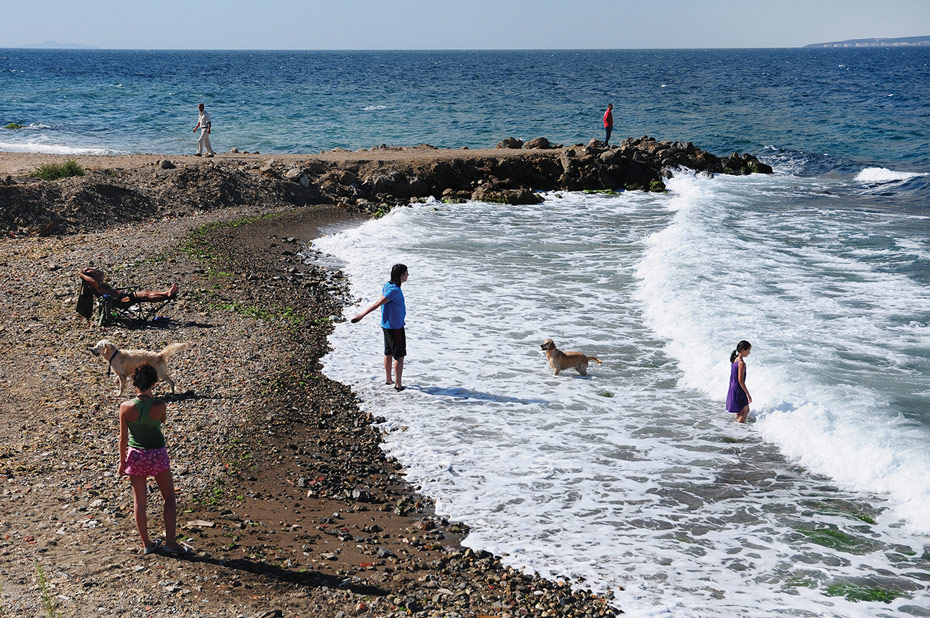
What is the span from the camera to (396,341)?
10.2 m

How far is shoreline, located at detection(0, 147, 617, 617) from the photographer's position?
19.1 feet

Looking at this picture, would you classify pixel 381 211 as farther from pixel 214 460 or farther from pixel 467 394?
pixel 214 460

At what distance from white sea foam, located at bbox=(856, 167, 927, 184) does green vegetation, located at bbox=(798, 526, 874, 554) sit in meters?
27.9

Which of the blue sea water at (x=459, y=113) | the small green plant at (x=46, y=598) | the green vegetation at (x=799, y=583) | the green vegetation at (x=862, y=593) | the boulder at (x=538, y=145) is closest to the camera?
the small green plant at (x=46, y=598)

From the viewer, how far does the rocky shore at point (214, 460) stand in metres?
5.86

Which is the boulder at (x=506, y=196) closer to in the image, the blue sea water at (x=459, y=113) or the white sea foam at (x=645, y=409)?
the white sea foam at (x=645, y=409)

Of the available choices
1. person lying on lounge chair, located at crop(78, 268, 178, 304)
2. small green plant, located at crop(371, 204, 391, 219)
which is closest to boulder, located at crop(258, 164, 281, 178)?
small green plant, located at crop(371, 204, 391, 219)

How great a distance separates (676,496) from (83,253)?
12664 mm

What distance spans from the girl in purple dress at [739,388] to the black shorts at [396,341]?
4.25 meters

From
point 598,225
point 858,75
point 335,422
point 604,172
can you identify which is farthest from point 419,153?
point 858,75

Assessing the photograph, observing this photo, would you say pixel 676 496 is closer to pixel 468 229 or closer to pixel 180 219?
pixel 468 229

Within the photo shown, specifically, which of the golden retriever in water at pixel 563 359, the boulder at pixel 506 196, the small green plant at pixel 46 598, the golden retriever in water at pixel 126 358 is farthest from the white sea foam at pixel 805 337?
the small green plant at pixel 46 598

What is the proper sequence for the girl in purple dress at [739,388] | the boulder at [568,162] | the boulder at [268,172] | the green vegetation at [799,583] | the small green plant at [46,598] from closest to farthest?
the small green plant at [46,598] → the green vegetation at [799,583] → the girl in purple dress at [739,388] → the boulder at [268,172] → the boulder at [568,162]

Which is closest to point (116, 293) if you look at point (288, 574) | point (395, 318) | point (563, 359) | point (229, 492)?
point (395, 318)
